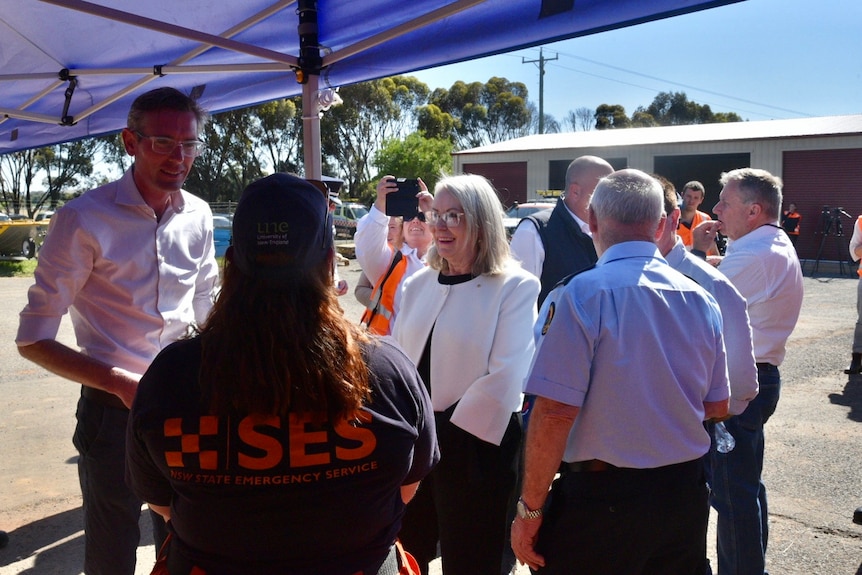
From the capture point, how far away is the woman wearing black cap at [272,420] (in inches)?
53.2

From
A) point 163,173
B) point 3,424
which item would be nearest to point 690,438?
point 163,173

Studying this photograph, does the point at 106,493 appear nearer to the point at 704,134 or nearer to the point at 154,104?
the point at 154,104

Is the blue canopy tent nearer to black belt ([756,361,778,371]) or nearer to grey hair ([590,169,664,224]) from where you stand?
grey hair ([590,169,664,224])

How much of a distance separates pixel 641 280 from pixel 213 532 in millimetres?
1408

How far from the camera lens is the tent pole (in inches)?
137

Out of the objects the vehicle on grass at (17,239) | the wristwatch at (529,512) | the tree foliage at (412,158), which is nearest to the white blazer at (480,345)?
the wristwatch at (529,512)

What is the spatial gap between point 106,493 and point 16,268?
20.8m

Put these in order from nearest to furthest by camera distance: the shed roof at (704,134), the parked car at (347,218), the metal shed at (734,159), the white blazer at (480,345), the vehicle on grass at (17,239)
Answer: the white blazer at (480,345), the vehicle on grass at (17,239), the metal shed at (734,159), the shed roof at (704,134), the parked car at (347,218)

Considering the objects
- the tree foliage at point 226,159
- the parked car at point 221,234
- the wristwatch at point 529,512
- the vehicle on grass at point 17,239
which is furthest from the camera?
the tree foliage at point 226,159

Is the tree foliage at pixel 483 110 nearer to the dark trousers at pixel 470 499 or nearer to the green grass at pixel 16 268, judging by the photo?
the green grass at pixel 16 268

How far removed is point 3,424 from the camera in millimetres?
6004

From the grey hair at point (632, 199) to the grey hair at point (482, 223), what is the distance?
0.69m

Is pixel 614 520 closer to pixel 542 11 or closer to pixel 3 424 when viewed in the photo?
pixel 542 11

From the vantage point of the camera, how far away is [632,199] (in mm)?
2246
